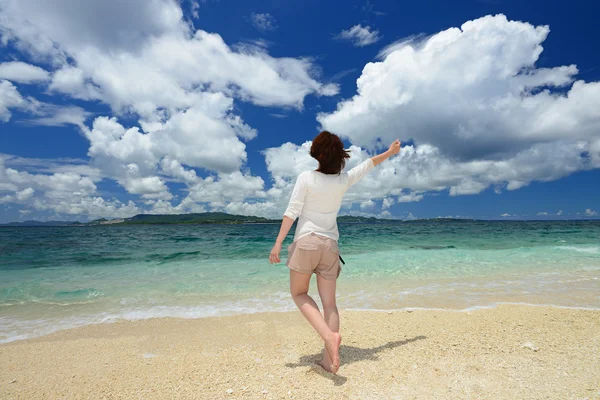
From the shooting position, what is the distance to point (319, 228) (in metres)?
3.32

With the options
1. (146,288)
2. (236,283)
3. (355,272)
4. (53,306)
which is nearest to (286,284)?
(236,283)

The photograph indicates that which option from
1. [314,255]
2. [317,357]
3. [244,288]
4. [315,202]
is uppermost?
[315,202]

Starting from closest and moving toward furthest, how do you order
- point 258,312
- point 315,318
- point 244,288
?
point 315,318 < point 258,312 < point 244,288

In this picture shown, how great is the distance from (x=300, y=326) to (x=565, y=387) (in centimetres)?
347

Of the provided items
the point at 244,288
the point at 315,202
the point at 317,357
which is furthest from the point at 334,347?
the point at 244,288

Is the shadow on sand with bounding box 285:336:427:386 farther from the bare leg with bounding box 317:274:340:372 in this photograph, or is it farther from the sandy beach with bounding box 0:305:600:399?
the bare leg with bounding box 317:274:340:372

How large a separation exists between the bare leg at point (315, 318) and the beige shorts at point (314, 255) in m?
0.13

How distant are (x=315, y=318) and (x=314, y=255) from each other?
620 mm

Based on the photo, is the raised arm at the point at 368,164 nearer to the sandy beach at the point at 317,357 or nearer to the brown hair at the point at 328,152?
the brown hair at the point at 328,152

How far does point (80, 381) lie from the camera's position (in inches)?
145

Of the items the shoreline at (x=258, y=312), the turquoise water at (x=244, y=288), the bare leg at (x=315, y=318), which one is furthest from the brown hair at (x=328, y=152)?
the turquoise water at (x=244, y=288)

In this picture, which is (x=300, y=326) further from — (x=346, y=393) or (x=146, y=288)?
(x=146, y=288)

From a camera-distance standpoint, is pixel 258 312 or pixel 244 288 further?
pixel 244 288

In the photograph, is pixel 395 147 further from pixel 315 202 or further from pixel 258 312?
pixel 258 312
